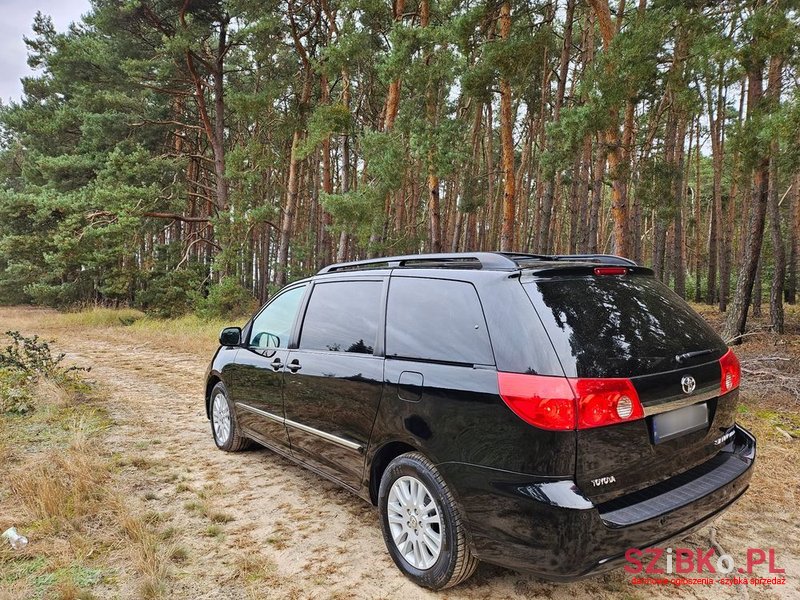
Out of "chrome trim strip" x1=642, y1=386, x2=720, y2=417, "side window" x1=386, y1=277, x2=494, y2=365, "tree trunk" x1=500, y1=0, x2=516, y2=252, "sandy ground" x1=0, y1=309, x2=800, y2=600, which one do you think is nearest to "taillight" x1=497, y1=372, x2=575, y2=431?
"side window" x1=386, y1=277, x2=494, y2=365

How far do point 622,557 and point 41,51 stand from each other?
29707 mm

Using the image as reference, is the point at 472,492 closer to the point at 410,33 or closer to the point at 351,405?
the point at 351,405

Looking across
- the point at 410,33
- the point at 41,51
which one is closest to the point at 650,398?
the point at 410,33

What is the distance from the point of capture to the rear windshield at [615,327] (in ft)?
7.11

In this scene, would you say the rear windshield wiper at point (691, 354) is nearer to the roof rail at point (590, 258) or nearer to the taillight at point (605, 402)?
the taillight at point (605, 402)

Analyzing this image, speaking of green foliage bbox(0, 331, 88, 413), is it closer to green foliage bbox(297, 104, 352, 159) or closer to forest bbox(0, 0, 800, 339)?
forest bbox(0, 0, 800, 339)

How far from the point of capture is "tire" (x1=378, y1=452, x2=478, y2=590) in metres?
2.37

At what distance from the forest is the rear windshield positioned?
530cm

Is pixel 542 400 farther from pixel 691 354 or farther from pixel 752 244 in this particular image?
pixel 752 244

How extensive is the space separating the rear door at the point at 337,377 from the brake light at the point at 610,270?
1.33 m

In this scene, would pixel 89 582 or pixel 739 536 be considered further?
pixel 739 536

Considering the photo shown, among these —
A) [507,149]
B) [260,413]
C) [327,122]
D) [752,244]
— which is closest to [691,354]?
[260,413]

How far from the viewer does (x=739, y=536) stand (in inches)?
121

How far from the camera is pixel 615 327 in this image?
7.69 feet
